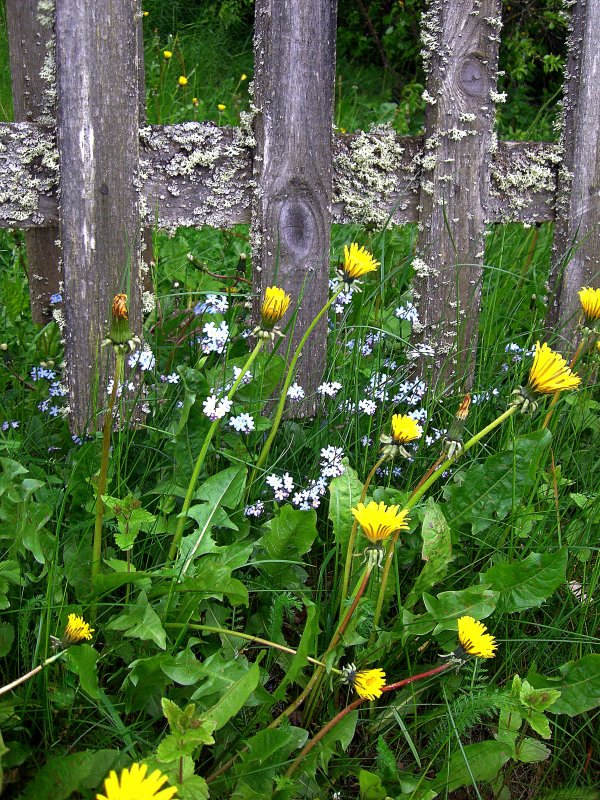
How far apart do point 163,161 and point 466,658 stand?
153 centimetres

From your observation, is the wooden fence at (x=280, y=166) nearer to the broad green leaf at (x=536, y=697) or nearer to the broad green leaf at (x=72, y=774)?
the broad green leaf at (x=536, y=697)

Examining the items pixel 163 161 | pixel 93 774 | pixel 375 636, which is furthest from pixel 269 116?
pixel 93 774

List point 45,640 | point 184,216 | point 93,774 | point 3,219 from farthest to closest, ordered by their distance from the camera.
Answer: point 184,216
point 3,219
point 45,640
point 93,774

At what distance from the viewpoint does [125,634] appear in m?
1.39

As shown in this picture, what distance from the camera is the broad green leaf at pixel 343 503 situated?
5.58ft

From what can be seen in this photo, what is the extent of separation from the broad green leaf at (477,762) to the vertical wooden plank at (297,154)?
111 cm

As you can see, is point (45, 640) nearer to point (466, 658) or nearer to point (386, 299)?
point (466, 658)

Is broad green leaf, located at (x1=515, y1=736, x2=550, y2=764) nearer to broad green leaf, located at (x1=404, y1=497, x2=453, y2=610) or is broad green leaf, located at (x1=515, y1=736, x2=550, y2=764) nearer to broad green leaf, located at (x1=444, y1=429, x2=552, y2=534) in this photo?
broad green leaf, located at (x1=404, y1=497, x2=453, y2=610)

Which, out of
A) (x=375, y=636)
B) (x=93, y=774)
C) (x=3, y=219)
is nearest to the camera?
(x=93, y=774)

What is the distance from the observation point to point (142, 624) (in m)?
1.40

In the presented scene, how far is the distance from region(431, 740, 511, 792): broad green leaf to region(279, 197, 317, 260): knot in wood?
1.39 meters

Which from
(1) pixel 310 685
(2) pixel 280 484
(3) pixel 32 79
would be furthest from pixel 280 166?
(1) pixel 310 685

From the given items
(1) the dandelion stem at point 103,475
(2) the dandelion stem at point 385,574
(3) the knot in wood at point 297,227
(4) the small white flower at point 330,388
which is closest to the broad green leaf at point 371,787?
(2) the dandelion stem at point 385,574

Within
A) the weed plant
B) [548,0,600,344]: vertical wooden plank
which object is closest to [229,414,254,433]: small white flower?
the weed plant
